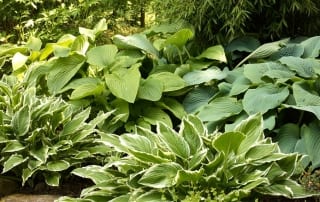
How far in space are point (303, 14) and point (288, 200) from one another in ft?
6.20

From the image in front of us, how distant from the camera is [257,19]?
166 inches

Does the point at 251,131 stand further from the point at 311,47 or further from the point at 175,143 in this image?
the point at 311,47

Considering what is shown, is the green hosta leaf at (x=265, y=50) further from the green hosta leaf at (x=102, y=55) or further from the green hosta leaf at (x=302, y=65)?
the green hosta leaf at (x=102, y=55)

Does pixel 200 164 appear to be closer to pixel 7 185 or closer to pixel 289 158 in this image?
pixel 289 158

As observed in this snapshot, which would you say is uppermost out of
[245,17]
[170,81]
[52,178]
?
[245,17]

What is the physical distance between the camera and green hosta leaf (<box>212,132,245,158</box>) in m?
2.60

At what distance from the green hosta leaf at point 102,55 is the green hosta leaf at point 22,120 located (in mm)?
773

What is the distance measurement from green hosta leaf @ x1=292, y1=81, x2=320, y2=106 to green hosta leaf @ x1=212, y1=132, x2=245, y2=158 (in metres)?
0.63

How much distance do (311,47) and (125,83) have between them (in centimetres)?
143

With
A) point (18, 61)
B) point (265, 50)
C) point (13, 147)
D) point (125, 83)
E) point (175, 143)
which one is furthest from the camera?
point (18, 61)

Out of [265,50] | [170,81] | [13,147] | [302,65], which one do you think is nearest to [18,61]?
[13,147]

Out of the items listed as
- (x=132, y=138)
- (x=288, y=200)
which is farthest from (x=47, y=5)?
(x=288, y=200)

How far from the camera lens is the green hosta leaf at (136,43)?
13.1 feet

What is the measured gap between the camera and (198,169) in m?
2.63
